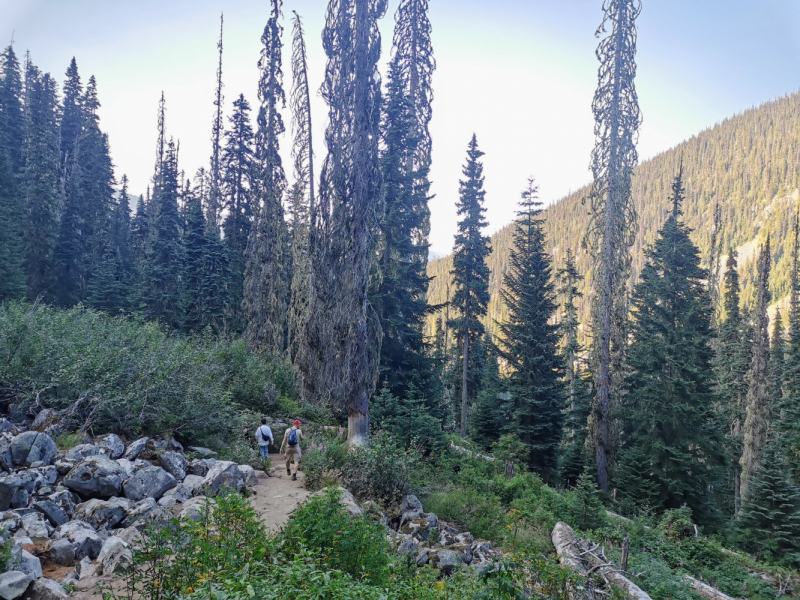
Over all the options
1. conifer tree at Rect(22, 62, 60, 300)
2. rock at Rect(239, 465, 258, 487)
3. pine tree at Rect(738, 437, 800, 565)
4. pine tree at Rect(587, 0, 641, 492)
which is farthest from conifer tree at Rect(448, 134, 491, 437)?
conifer tree at Rect(22, 62, 60, 300)

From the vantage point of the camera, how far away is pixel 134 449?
280 inches

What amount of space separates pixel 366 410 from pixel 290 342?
9.73 feet

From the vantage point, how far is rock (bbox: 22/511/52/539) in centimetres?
495

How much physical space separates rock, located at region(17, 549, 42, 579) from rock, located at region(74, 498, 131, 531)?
1223mm

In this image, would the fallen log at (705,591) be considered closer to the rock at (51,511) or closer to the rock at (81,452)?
the rock at (51,511)

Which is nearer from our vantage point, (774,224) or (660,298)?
(660,298)

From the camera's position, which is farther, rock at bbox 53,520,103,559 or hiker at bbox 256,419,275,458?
hiker at bbox 256,419,275,458

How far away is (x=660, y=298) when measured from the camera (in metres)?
17.3

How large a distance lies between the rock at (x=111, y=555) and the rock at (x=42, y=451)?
2.26 m

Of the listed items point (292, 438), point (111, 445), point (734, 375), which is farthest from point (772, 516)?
point (734, 375)

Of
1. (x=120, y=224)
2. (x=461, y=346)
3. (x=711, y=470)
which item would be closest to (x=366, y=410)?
(x=711, y=470)

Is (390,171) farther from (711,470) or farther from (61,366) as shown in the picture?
(711,470)

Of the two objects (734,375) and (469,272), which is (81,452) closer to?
(469,272)

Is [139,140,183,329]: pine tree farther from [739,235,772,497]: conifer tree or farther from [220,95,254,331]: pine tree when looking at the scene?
[739,235,772,497]: conifer tree
